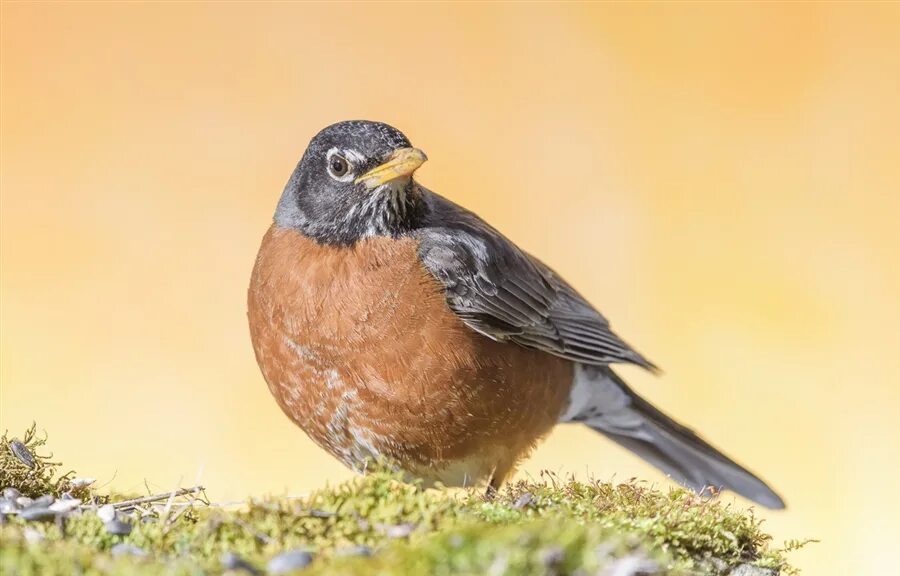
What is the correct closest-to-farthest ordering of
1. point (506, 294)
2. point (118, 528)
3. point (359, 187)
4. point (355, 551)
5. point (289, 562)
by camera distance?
point (289, 562)
point (355, 551)
point (118, 528)
point (359, 187)
point (506, 294)

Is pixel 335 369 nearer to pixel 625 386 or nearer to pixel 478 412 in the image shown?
pixel 478 412

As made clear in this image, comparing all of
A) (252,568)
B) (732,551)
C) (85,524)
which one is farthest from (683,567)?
(85,524)

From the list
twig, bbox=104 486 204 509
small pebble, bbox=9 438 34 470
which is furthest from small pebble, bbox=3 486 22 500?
twig, bbox=104 486 204 509

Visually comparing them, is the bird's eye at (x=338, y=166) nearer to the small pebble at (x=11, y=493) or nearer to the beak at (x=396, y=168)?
the beak at (x=396, y=168)

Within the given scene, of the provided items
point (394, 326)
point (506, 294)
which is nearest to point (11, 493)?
point (394, 326)

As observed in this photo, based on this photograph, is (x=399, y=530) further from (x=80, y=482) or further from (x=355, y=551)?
(x=80, y=482)

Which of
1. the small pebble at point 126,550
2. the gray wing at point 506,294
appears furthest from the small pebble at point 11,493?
the gray wing at point 506,294
